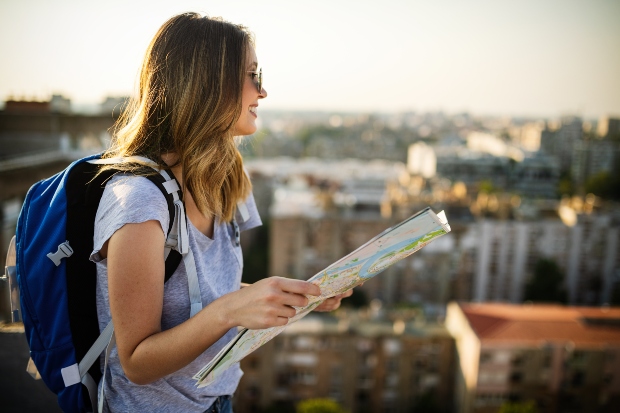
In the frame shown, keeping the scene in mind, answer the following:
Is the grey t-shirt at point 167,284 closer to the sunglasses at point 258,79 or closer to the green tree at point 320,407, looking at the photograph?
the sunglasses at point 258,79

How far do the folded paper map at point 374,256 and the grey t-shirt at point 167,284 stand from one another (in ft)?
0.24

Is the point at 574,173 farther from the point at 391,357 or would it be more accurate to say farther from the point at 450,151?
the point at 391,357

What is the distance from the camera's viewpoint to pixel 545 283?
30.1ft

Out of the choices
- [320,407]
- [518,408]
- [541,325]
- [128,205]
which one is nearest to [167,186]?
[128,205]

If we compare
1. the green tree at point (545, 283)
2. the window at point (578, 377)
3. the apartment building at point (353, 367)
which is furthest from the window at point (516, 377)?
the green tree at point (545, 283)

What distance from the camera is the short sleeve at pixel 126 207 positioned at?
46 cm

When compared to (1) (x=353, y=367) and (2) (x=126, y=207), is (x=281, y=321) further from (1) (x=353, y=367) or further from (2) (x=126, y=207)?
(1) (x=353, y=367)

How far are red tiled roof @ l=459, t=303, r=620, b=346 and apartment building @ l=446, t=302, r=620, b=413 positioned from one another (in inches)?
0.4

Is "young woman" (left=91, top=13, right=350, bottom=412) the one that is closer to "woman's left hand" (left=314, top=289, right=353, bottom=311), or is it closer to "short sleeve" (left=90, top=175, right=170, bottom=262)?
"short sleeve" (left=90, top=175, right=170, bottom=262)

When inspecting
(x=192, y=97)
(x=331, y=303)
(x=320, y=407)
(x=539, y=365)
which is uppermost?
(x=192, y=97)

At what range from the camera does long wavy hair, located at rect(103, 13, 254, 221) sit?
1.74 ft

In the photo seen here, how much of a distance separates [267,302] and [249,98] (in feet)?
0.76

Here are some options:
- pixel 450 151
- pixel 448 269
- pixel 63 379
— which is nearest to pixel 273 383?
pixel 448 269

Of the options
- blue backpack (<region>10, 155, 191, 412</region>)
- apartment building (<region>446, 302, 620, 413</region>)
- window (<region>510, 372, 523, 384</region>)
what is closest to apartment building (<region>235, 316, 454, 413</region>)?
apartment building (<region>446, 302, 620, 413</region>)
